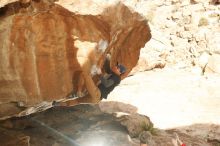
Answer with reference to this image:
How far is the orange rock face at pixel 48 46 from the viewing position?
22.3 feet

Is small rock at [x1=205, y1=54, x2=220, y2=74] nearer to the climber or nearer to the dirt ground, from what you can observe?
the dirt ground

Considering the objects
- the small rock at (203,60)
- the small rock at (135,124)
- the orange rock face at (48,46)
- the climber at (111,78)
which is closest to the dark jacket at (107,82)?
the climber at (111,78)

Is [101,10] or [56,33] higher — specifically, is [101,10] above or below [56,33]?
above

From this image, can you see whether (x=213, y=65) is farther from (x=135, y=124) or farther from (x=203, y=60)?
(x=135, y=124)

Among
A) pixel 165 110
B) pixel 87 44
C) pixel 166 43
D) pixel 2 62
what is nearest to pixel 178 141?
pixel 165 110

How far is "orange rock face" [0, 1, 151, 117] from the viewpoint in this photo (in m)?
6.81

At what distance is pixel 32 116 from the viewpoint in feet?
32.4

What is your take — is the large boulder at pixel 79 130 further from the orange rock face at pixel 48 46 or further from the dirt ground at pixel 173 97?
the orange rock face at pixel 48 46

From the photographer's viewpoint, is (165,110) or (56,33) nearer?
(56,33)

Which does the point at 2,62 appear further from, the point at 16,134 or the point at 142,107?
the point at 142,107

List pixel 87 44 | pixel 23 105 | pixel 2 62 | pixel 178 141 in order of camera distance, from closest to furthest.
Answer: pixel 2 62
pixel 23 105
pixel 87 44
pixel 178 141

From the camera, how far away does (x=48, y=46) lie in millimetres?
7227

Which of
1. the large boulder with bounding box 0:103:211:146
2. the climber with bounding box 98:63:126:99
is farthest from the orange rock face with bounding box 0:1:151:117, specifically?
the large boulder with bounding box 0:103:211:146

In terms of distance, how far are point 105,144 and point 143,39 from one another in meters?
3.30
